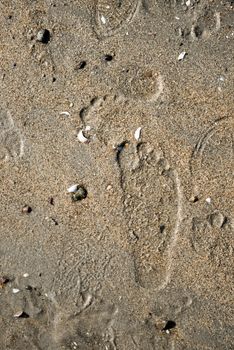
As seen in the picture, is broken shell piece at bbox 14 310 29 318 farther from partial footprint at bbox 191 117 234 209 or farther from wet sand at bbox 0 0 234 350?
partial footprint at bbox 191 117 234 209

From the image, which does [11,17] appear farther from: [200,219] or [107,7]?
[200,219]

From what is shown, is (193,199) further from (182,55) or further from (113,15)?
(113,15)

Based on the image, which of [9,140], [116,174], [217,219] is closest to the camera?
[217,219]

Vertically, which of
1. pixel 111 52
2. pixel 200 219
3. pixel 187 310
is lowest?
pixel 187 310

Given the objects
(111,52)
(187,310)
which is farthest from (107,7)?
(187,310)

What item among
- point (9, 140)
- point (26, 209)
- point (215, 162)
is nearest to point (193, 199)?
point (215, 162)

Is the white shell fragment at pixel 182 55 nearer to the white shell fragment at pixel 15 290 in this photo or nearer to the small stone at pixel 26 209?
the small stone at pixel 26 209
